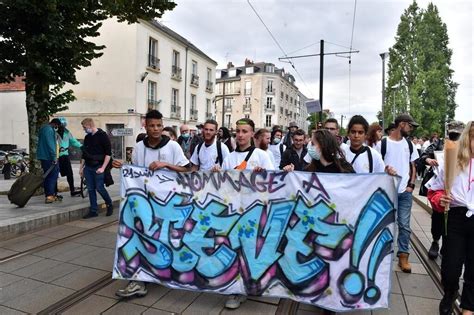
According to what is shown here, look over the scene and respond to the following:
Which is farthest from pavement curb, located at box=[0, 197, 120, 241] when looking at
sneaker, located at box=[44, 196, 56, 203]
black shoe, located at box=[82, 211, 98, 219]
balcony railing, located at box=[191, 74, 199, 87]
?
balcony railing, located at box=[191, 74, 199, 87]

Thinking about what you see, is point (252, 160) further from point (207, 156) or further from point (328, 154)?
point (207, 156)

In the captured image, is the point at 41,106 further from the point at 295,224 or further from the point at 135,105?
the point at 135,105

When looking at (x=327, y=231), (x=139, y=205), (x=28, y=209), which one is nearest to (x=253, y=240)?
(x=327, y=231)

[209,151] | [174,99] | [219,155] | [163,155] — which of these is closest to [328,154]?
[163,155]

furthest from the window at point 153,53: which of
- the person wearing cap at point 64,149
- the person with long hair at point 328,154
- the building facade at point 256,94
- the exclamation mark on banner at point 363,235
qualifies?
the building facade at point 256,94

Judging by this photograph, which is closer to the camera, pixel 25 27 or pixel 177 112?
pixel 25 27

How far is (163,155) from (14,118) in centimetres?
2923

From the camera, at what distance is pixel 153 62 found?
2711 cm

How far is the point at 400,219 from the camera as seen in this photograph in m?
4.32

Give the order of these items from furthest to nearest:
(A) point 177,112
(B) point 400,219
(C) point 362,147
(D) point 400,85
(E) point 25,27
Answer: (D) point 400,85 → (A) point 177,112 → (E) point 25,27 → (B) point 400,219 → (C) point 362,147

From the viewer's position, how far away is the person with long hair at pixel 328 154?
322 centimetres

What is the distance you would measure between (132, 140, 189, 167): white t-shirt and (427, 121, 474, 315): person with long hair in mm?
2598

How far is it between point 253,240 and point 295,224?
1.42 feet

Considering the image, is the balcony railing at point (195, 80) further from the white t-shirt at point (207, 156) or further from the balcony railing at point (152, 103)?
the white t-shirt at point (207, 156)
